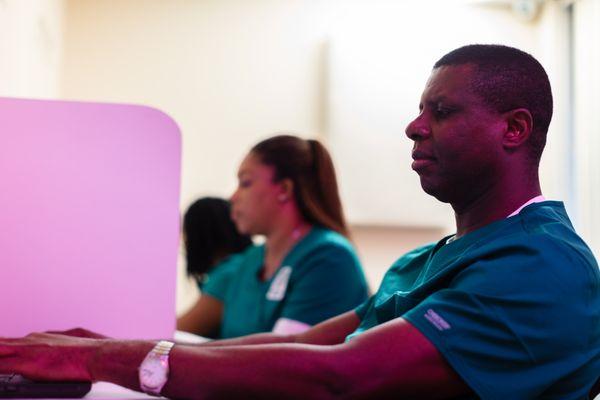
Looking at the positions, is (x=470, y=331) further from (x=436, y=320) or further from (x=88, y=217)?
(x=88, y=217)

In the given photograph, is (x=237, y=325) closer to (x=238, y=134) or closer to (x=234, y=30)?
(x=238, y=134)

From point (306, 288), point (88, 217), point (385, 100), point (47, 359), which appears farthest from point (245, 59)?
point (47, 359)

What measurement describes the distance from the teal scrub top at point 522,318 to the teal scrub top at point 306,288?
107 cm

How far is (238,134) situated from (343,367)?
102 inches

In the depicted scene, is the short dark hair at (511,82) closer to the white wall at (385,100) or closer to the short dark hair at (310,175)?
the short dark hair at (310,175)

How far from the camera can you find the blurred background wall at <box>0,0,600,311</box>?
11.1 ft

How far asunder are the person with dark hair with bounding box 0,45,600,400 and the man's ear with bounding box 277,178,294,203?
1.20 meters

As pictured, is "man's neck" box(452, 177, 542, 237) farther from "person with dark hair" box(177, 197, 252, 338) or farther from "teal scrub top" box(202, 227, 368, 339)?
"person with dark hair" box(177, 197, 252, 338)

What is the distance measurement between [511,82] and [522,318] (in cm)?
35

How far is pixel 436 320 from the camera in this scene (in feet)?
3.26

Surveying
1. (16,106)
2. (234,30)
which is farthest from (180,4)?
(16,106)

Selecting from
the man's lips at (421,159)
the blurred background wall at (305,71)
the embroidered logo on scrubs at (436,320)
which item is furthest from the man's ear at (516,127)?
the blurred background wall at (305,71)

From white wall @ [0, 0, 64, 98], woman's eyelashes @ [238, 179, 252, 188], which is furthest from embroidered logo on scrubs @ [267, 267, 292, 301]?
white wall @ [0, 0, 64, 98]

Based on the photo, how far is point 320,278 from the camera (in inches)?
84.3
